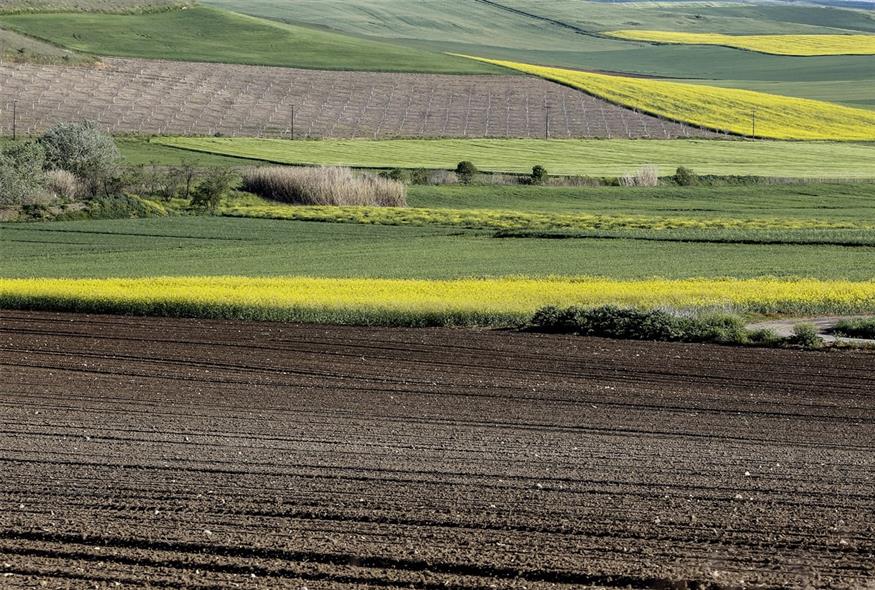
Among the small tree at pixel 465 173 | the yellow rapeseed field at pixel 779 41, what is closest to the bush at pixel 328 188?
the small tree at pixel 465 173

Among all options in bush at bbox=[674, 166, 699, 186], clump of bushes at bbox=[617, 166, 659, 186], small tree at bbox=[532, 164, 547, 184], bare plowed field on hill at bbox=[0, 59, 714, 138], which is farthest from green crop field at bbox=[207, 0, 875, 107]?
small tree at bbox=[532, 164, 547, 184]

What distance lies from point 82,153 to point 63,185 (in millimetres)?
3499

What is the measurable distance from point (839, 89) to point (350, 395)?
113 metres

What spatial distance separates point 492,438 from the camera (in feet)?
55.8

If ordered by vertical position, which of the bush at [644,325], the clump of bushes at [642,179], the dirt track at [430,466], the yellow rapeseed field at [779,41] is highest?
the yellow rapeseed field at [779,41]

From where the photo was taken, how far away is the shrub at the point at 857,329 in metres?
27.9

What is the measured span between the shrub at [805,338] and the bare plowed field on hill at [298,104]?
6515cm

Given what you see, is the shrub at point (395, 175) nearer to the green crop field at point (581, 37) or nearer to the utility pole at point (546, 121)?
the utility pole at point (546, 121)

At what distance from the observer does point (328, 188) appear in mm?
62094

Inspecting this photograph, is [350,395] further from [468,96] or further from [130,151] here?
[468,96]

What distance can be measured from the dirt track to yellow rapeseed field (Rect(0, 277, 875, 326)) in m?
3.91

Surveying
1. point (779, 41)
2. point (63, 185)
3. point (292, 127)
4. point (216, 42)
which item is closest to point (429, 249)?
point (63, 185)

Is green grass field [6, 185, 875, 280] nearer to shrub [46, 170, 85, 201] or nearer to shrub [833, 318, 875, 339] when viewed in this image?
shrub [46, 170, 85, 201]

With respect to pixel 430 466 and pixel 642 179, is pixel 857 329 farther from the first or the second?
pixel 642 179
